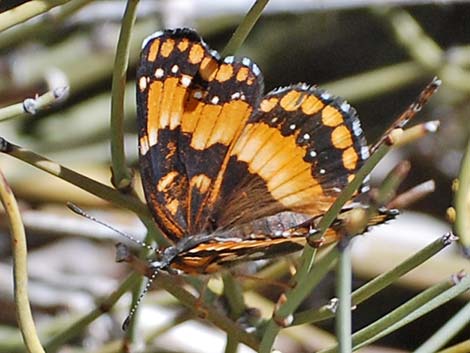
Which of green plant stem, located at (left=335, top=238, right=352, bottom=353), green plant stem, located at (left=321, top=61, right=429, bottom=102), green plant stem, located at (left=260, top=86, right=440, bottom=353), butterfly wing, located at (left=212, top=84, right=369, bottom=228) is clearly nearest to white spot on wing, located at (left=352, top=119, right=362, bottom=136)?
butterfly wing, located at (left=212, top=84, right=369, bottom=228)

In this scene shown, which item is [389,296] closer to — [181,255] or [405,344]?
[405,344]

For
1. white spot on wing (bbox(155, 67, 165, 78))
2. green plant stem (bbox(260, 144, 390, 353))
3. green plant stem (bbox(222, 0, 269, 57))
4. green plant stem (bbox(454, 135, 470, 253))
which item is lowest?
green plant stem (bbox(260, 144, 390, 353))

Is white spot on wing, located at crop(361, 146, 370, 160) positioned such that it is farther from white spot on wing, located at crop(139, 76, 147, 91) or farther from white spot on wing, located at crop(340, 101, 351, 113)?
white spot on wing, located at crop(139, 76, 147, 91)

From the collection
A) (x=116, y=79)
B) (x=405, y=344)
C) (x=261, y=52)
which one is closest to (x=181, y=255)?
(x=116, y=79)

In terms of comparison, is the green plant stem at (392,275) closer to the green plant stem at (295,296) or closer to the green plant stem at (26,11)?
the green plant stem at (295,296)

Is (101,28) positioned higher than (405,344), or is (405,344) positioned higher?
(101,28)

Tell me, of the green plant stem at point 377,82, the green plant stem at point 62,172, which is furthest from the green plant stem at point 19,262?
the green plant stem at point 377,82
